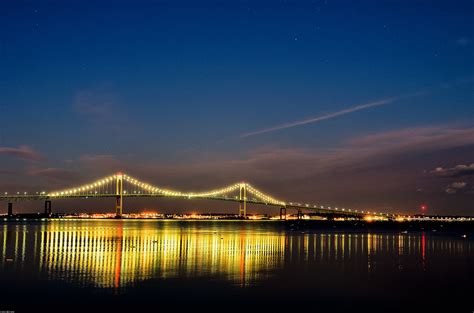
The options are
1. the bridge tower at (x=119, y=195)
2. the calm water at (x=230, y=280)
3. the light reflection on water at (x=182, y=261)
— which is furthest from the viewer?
the bridge tower at (x=119, y=195)

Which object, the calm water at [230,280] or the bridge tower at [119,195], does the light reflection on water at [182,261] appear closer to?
the calm water at [230,280]

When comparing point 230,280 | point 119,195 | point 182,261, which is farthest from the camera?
point 119,195

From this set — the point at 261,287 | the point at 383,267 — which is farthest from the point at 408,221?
the point at 261,287

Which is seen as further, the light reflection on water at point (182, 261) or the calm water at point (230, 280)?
the light reflection on water at point (182, 261)

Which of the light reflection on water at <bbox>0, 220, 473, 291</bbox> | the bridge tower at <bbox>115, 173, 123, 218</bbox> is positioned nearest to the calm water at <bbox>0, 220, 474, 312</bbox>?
the light reflection on water at <bbox>0, 220, 473, 291</bbox>

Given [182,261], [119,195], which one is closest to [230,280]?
[182,261]

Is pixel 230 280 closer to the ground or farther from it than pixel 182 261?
closer to the ground

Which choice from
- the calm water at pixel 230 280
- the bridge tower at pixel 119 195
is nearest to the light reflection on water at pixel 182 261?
the calm water at pixel 230 280

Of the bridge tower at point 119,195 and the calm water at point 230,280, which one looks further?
the bridge tower at point 119,195

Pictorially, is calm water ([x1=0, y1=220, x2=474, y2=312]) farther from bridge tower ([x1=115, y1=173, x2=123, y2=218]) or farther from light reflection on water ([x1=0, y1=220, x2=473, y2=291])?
bridge tower ([x1=115, y1=173, x2=123, y2=218])

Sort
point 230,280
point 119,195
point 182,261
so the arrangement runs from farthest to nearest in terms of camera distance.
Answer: point 119,195 < point 182,261 < point 230,280

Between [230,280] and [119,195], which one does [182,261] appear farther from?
[119,195]

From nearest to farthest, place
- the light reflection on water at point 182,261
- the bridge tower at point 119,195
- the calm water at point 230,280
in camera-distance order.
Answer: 1. the calm water at point 230,280
2. the light reflection on water at point 182,261
3. the bridge tower at point 119,195
